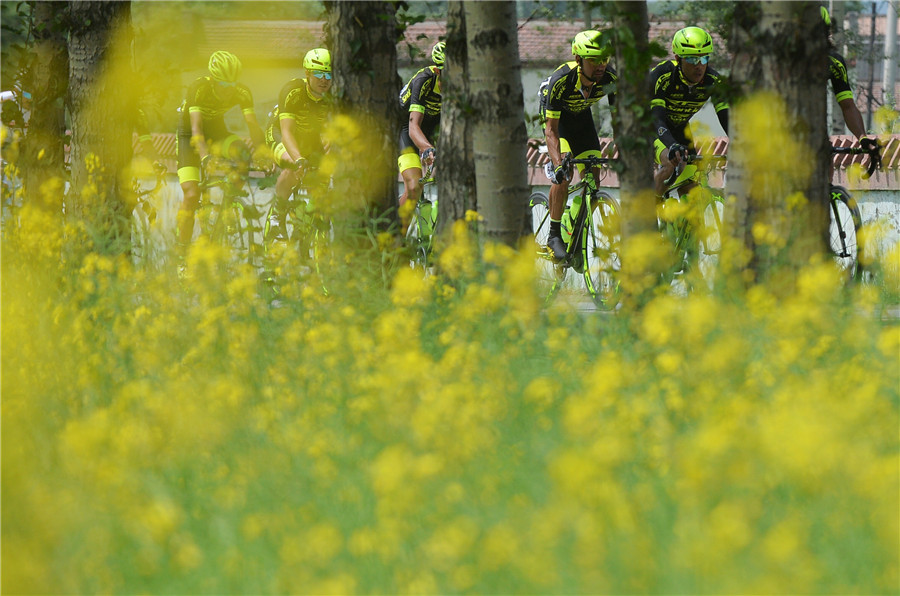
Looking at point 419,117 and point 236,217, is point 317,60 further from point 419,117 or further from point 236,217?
point 236,217

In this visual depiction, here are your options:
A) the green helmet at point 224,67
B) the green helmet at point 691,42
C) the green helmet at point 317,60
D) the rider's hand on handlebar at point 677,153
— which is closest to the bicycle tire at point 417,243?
the green helmet at point 317,60

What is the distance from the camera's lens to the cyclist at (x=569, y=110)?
990 centimetres

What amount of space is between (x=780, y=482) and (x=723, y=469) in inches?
11.3

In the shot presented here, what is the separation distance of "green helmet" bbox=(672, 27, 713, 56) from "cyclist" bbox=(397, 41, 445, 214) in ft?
6.52

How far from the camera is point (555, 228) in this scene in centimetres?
1061

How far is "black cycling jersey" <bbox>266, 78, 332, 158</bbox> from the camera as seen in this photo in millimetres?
Answer: 11281

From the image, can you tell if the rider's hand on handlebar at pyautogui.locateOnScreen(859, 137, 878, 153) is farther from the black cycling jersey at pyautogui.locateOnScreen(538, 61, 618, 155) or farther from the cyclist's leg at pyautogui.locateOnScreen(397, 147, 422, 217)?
the cyclist's leg at pyautogui.locateOnScreen(397, 147, 422, 217)

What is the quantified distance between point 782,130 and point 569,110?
152 inches

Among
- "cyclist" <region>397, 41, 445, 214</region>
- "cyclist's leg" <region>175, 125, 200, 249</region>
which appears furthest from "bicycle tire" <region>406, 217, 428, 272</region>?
"cyclist's leg" <region>175, 125, 200, 249</region>

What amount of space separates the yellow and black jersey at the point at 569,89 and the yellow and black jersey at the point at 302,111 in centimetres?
212

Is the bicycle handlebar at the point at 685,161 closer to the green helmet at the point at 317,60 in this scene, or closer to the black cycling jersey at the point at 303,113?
the black cycling jersey at the point at 303,113

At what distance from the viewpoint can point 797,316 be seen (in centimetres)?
539

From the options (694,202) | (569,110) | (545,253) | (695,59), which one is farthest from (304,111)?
(694,202)

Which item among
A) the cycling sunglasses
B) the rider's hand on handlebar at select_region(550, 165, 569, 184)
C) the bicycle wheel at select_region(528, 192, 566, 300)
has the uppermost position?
the cycling sunglasses
